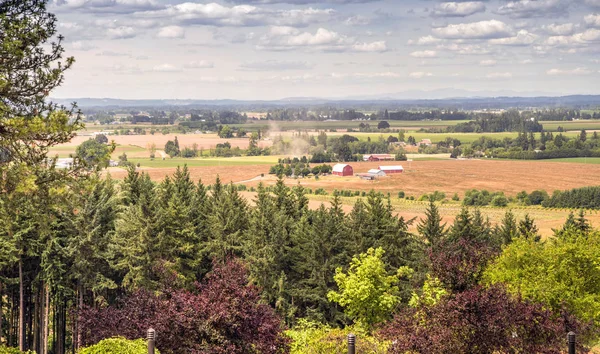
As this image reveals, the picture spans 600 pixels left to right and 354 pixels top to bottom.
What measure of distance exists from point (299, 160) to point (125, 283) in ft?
526

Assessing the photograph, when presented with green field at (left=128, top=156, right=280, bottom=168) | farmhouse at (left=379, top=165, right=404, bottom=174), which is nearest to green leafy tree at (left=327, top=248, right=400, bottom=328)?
farmhouse at (left=379, top=165, right=404, bottom=174)

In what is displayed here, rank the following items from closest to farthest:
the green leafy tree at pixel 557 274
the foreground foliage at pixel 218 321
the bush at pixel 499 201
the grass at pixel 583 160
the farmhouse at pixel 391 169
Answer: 1. the foreground foliage at pixel 218 321
2. the green leafy tree at pixel 557 274
3. the bush at pixel 499 201
4. the farmhouse at pixel 391 169
5. the grass at pixel 583 160

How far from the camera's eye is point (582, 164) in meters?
174

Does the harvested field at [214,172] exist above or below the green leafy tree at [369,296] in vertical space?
below

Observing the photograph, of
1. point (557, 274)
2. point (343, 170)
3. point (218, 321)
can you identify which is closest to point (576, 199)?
point (343, 170)

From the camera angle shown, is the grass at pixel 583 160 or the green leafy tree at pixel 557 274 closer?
the green leafy tree at pixel 557 274

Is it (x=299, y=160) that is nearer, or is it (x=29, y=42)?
(x=29, y=42)

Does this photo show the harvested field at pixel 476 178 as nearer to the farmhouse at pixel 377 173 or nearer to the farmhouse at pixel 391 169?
the farmhouse at pixel 391 169

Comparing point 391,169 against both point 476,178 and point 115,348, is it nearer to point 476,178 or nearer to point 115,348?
point 476,178

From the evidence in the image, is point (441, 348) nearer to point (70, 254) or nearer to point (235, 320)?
point (235, 320)

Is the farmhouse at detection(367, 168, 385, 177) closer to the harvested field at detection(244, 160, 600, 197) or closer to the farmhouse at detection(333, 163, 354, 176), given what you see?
the harvested field at detection(244, 160, 600, 197)

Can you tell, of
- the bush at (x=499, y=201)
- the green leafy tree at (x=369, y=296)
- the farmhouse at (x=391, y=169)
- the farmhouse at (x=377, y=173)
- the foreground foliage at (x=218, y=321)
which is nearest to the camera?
the foreground foliage at (x=218, y=321)

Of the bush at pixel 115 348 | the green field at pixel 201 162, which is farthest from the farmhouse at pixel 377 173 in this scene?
the bush at pixel 115 348

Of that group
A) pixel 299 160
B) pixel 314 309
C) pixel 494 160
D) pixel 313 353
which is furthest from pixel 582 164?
pixel 313 353
